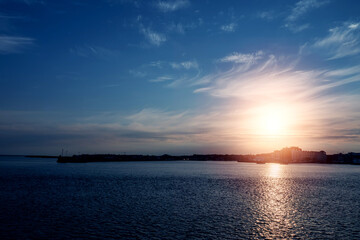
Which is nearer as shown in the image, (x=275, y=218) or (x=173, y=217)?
(x=173, y=217)

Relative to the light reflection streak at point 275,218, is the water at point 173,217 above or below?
above

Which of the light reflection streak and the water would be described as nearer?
the water

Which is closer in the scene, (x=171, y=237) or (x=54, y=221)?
(x=171, y=237)

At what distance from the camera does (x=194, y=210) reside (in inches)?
1581

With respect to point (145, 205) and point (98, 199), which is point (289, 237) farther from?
point (98, 199)

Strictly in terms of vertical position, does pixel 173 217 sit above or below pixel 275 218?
above

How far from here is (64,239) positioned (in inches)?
1029

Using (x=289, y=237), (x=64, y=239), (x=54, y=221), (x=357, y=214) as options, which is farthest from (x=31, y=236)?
(x=357, y=214)

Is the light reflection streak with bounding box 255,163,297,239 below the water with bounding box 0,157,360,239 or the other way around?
below

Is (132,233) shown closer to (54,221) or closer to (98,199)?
(54,221)

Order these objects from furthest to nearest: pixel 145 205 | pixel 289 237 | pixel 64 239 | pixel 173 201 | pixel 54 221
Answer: pixel 173 201
pixel 145 205
pixel 54 221
pixel 289 237
pixel 64 239

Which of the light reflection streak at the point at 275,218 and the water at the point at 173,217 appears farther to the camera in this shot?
the light reflection streak at the point at 275,218

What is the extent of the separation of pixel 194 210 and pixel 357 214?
24.1 metres

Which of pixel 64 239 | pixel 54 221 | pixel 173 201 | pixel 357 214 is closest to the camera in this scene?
pixel 64 239
